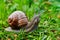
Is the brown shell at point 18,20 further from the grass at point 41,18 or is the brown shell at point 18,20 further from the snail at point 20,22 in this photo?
the grass at point 41,18

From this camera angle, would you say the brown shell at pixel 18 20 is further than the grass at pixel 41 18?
Yes

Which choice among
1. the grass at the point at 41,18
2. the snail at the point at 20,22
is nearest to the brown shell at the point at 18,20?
the snail at the point at 20,22

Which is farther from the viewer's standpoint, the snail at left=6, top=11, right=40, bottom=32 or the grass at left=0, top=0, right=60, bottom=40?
the snail at left=6, top=11, right=40, bottom=32

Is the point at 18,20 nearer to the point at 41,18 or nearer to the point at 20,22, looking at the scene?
the point at 20,22

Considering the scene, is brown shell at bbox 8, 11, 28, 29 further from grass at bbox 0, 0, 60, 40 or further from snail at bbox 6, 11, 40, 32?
grass at bbox 0, 0, 60, 40

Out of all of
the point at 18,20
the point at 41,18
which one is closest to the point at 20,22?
the point at 18,20

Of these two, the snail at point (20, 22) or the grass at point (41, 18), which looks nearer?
the grass at point (41, 18)

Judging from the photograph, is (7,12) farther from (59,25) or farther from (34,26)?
(59,25)

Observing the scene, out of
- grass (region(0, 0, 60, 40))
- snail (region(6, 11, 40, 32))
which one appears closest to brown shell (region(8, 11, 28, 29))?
snail (region(6, 11, 40, 32))

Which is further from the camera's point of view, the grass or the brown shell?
the brown shell
